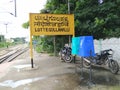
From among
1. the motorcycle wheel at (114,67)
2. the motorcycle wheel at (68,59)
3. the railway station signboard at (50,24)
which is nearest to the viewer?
the motorcycle wheel at (114,67)

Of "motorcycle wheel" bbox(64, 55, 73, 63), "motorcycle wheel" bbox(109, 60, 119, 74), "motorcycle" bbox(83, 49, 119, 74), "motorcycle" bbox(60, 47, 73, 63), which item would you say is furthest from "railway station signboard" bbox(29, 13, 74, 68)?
"motorcycle wheel" bbox(109, 60, 119, 74)

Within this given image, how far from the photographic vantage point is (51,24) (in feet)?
46.2

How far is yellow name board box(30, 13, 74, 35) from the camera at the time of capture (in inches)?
539

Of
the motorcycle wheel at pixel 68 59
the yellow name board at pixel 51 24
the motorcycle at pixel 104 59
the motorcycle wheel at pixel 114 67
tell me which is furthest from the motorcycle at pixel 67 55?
the motorcycle wheel at pixel 114 67

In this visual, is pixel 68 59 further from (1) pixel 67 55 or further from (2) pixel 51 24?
(2) pixel 51 24

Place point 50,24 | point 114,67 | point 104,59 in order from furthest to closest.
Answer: point 50,24
point 104,59
point 114,67

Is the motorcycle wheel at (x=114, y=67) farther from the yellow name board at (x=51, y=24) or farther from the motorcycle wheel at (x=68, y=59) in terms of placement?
the motorcycle wheel at (x=68, y=59)

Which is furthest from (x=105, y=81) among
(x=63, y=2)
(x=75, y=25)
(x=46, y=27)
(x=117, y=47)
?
(x=63, y=2)

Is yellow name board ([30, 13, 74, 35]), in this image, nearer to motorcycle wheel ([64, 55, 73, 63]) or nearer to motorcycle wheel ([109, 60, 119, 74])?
motorcycle wheel ([64, 55, 73, 63])

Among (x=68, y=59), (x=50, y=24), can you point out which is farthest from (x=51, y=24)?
(x=68, y=59)

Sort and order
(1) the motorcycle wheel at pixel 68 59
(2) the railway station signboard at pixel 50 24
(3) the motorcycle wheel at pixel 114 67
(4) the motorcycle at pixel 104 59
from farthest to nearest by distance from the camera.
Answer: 1. (1) the motorcycle wheel at pixel 68 59
2. (2) the railway station signboard at pixel 50 24
3. (4) the motorcycle at pixel 104 59
4. (3) the motorcycle wheel at pixel 114 67

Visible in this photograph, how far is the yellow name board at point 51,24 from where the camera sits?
13680 mm

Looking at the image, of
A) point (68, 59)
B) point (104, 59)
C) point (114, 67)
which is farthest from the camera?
point (68, 59)

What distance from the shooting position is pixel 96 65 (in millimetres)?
12938
